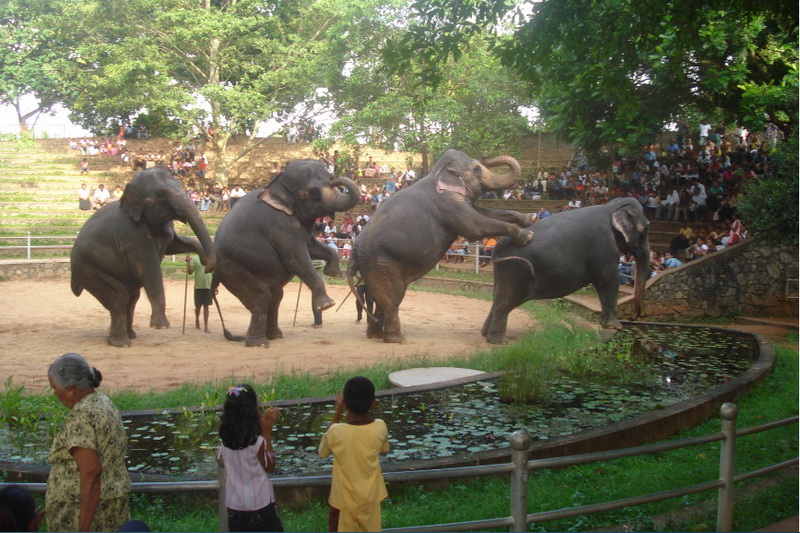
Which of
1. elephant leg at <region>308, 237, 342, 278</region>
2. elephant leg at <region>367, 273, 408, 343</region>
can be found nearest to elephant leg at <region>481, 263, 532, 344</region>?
elephant leg at <region>367, 273, 408, 343</region>

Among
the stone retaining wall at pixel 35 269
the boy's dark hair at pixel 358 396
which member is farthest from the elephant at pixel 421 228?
the stone retaining wall at pixel 35 269

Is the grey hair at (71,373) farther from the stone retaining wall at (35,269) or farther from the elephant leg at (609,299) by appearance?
the stone retaining wall at (35,269)

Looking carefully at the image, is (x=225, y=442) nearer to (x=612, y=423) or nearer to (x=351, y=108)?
(x=612, y=423)

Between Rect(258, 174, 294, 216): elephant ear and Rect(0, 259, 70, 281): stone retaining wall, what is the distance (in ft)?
38.7

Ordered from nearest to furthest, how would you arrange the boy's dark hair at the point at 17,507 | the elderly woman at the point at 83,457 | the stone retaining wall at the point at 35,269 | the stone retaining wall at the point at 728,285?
the boy's dark hair at the point at 17,507, the elderly woman at the point at 83,457, the stone retaining wall at the point at 728,285, the stone retaining wall at the point at 35,269

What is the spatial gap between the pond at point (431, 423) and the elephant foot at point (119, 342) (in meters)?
4.32

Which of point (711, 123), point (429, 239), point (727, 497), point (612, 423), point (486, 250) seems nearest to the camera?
point (727, 497)

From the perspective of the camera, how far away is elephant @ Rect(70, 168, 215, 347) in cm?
1117

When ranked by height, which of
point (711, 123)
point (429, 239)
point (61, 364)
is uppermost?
point (711, 123)

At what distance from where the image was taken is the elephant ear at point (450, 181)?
38.1 ft

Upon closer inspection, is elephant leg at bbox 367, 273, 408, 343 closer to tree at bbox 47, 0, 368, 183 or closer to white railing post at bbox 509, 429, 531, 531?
white railing post at bbox 509, 429, 531, 531

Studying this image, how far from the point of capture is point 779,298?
15531 mm

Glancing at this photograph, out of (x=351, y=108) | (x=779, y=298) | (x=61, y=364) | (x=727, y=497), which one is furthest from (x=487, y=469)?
(x=351, y=108)

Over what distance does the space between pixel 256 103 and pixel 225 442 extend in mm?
28942
